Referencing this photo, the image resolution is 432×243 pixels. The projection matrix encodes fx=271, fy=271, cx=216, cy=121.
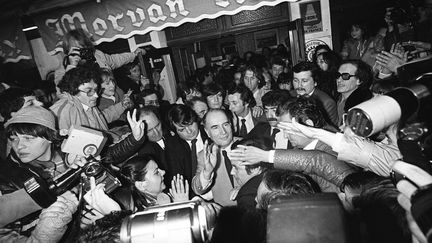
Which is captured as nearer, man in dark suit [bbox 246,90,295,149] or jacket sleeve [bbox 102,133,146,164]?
jacket sleeve [bbox 102,133,146,164]

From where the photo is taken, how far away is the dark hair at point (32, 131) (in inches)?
90.4

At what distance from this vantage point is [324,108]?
3678 millimetres

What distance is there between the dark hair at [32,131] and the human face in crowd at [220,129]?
1495 millimetres

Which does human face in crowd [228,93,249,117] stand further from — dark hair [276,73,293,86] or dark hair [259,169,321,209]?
dark hair [259,169,321,209]

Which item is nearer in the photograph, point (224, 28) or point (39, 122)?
point (39, 122)

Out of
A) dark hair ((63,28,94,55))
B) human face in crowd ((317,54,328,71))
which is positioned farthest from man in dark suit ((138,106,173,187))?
human face in crowd ((317,54,328,71))

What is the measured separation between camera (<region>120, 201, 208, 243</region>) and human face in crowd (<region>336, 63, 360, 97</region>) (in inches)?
130

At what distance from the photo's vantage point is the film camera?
66.7 inches

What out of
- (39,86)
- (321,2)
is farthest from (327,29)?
(39,86)

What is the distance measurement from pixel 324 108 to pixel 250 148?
1.83 metres

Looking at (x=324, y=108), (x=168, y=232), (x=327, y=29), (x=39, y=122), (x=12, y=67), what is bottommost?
(x=324, y=108)

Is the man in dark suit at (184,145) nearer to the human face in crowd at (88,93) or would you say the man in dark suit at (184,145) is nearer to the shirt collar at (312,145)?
the human face in crowd at (88,93)

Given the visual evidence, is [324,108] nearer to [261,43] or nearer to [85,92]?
[85,92]

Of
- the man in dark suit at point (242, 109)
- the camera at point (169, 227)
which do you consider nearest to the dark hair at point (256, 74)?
the man in dark suit at point (242, 109)
